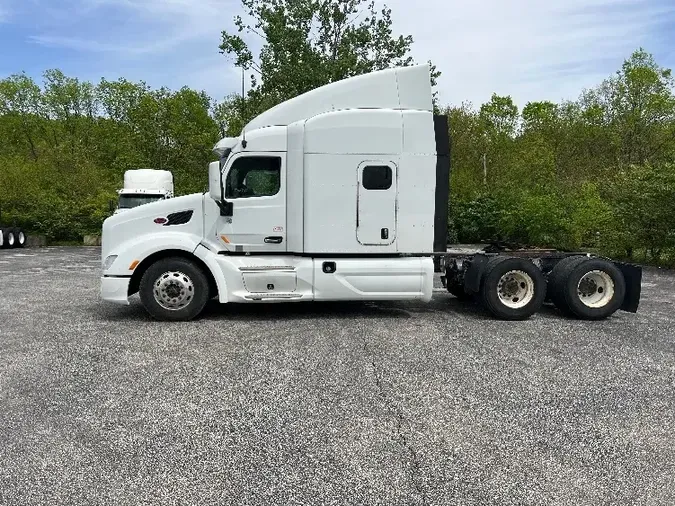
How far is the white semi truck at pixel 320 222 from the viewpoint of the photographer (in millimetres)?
8688

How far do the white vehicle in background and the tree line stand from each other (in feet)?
14.6

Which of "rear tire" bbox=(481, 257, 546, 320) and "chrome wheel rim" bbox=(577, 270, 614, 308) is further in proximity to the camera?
"chrome wheel rim" bbox=(577, 270, 614, 308)

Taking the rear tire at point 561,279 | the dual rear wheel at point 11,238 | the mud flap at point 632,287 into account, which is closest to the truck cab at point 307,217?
the rear tire at point 561,279

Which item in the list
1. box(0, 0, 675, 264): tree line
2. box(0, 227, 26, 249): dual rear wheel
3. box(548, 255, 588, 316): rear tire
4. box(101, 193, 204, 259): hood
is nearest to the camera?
box(101, 193, 204, 259): hood

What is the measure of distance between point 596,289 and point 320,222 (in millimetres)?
4434

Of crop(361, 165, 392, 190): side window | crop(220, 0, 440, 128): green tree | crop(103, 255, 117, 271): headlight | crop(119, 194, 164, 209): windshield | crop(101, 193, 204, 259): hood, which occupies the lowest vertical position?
crop(103, 255, 117, 271): headlight

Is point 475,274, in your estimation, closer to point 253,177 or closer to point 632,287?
point 632,287

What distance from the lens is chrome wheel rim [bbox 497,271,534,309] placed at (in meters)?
8.97

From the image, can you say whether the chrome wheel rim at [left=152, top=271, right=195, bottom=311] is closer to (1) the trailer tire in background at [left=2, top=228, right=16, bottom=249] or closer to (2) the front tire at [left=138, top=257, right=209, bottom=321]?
(2) the front tire at [left=138, top=257, right=209, bottom=321]

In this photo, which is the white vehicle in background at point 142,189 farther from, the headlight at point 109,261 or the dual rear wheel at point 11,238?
the headlight at point 109,261

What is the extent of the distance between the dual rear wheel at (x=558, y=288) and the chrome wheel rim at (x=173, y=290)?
14.6ft

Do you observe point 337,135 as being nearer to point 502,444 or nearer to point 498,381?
point 498,381

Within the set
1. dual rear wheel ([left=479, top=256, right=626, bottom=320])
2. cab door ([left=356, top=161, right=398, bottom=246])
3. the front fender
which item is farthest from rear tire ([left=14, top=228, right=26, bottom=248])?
dual rear wheel ([left=479, top=256, right=626, bottom=320])

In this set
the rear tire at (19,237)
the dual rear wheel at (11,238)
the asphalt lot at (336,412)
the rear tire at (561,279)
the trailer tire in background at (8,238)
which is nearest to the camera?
the asphalt lot at (336,412)
